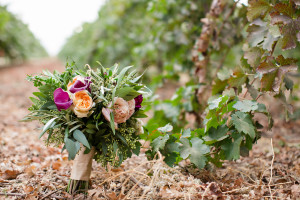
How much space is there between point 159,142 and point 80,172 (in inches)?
17.6

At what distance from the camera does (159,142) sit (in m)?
1.43

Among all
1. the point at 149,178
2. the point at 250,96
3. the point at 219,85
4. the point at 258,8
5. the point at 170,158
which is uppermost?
the point at 258,8

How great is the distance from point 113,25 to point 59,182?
706 centimetres

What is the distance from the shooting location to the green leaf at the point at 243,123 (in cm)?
140

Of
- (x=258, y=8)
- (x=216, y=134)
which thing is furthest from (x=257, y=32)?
(x=216, y=134)

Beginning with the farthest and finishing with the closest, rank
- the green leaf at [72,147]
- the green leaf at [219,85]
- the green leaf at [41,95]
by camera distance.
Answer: the green leaf at [219,85] → the green leaf at [41,95] → the green leaf at [72,147]

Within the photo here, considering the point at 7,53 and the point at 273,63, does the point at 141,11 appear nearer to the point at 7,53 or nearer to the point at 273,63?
the point at 273,63

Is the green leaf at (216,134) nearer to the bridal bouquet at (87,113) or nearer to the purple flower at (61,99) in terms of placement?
the bridal bouquet at (87,113)

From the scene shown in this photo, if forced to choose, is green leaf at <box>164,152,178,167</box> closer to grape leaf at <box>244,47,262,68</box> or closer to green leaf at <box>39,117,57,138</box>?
green leaf at <box>39,117,57,138</box>

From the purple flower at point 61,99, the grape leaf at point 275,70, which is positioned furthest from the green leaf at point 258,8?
the purple flower at point 61,99

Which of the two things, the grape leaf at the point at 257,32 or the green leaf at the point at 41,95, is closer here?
the green leaf at the point at 41,95

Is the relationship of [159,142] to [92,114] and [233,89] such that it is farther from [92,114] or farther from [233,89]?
[233,89]

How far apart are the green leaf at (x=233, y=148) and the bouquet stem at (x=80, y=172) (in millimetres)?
742

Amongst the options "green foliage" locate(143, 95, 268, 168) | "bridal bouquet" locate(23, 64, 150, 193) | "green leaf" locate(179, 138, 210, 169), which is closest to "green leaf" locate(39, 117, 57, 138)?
"bridal bouquet" locate(23, 64, 150, 193)
